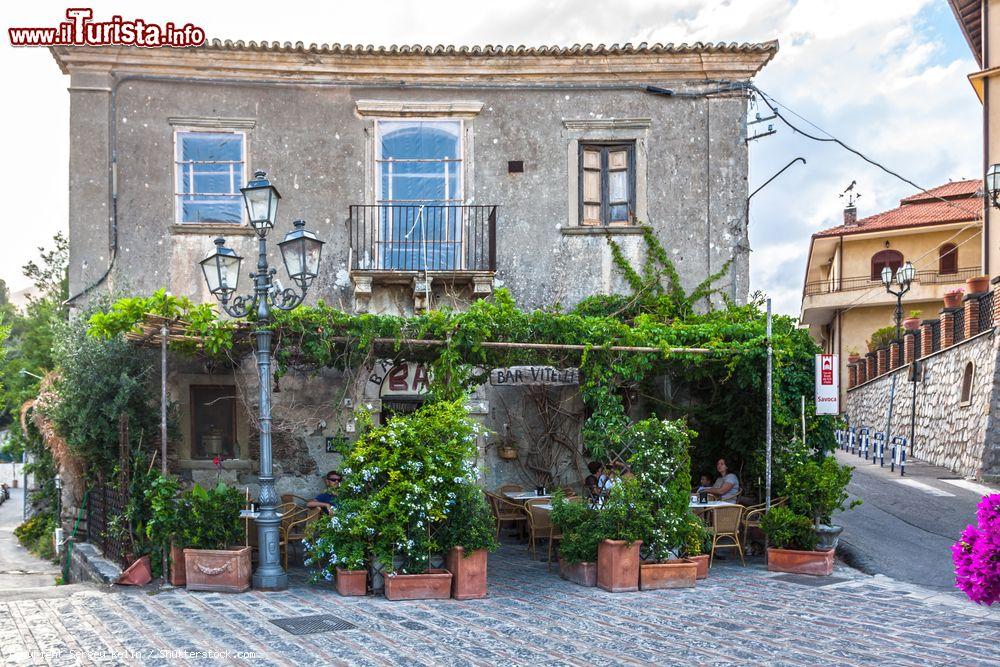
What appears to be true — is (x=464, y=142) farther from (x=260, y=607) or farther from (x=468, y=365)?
(x=260, y=607)

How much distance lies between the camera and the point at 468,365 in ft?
32.7

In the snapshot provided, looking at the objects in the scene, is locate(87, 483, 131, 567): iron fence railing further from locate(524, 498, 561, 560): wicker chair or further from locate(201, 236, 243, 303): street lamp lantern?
locate(524, 498, 561, 560): wicker chair

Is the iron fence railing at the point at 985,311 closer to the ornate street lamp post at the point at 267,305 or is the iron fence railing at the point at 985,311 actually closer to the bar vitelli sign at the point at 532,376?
the bar vitelli sign at the point at 532,376

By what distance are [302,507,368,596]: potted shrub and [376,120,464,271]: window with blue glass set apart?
564cm

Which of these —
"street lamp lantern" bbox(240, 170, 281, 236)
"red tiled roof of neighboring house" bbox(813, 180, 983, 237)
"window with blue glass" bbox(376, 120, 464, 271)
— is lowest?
"street lamp lantern" bbox(240, 170, 281, 236)

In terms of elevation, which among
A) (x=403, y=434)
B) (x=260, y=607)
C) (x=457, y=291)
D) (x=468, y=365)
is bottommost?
(x=260, y=607)

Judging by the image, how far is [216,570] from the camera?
28.9ft

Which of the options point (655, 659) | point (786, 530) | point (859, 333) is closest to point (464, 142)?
point (786, 530)

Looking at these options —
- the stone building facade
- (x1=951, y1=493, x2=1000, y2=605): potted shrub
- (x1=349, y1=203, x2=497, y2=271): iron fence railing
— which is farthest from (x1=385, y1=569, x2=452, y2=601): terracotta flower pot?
(x1=349, y1=203, x2=497, y2=271): iron fence railing

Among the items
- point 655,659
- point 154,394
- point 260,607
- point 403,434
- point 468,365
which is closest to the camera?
point 655,659

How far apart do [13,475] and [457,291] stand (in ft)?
120

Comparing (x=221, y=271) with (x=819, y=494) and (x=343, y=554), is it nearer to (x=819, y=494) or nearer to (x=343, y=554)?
(x=343, y=554)

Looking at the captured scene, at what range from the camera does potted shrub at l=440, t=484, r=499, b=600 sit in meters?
8.55

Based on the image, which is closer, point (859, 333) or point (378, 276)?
point (378, 276)
